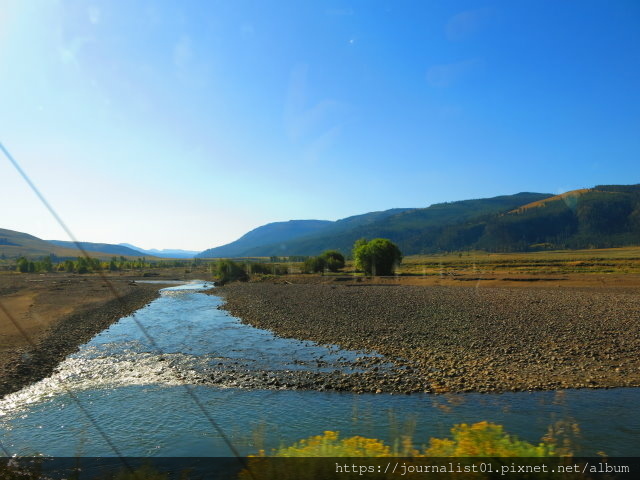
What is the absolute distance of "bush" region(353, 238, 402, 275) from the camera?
327 feet

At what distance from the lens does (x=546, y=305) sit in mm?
42500

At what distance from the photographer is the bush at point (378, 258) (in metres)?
99.8

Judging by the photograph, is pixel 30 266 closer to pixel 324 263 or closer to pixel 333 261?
pixel 324 263

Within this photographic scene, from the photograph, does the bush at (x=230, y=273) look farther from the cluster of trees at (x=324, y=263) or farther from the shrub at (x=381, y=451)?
the shrub at (x=381, y=451)

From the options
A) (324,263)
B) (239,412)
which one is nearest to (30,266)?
(324,263)

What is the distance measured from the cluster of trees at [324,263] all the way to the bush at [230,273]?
64.6ft

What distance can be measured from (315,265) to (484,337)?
9312cm

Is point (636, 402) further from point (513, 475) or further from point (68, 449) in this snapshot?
point (68, 449)

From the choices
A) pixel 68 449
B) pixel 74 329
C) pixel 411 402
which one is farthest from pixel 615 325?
pixel 74 329

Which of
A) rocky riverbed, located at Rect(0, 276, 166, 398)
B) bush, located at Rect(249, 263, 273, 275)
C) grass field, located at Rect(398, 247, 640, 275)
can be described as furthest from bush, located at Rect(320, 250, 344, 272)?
rocky riverbed, located at Rect(0, 276, 166, 398)

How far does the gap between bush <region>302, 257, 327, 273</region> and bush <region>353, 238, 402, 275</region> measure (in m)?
20.8

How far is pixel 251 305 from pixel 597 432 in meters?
46.7

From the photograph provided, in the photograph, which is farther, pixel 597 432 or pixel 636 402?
pixel 636 402

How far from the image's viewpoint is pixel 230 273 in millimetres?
113750
